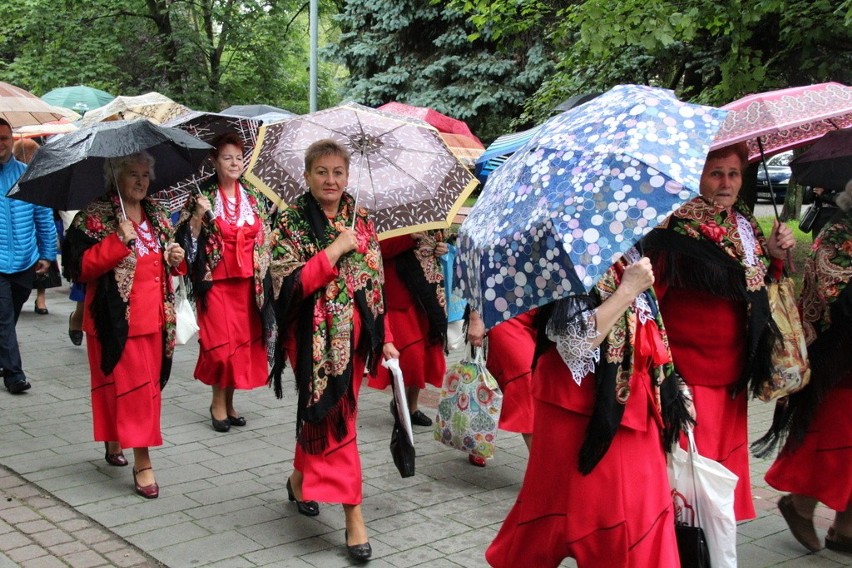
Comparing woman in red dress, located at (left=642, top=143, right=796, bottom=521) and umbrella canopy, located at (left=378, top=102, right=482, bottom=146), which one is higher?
umbrella canopy, located at (left=378, top=102, right=482, bottom=146)

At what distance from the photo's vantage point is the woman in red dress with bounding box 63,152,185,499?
18.7 ft

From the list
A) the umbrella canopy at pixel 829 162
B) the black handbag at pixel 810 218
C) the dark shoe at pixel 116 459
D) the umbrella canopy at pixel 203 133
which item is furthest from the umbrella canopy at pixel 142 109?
the umbrella canopy at pixel 829 162

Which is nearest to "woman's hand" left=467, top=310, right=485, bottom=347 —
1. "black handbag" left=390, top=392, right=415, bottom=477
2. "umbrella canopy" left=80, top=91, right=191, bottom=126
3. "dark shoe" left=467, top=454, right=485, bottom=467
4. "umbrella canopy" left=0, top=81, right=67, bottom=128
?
"dark shoe" left=467, top=454, right=485, bottom=467

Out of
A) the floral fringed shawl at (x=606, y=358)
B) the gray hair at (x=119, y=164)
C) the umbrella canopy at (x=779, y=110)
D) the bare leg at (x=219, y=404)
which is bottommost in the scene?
the bare leg at (x=219, y=404)

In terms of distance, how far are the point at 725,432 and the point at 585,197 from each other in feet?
5.99

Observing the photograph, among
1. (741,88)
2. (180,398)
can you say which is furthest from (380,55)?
(180,398)

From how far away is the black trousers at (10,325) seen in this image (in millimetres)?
8000

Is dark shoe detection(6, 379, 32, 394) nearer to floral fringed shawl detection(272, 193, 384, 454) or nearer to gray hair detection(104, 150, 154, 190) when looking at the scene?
gray hair detection(104, 150, 154, 190)

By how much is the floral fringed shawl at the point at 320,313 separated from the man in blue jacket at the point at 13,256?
3929 millimetres

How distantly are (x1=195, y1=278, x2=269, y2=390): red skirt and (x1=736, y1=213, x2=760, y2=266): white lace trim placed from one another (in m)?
3.70

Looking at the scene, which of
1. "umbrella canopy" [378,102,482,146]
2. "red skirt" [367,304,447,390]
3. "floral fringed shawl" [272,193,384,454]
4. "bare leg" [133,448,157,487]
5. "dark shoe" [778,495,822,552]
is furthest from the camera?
"umbrella canopy" [378,102,482,146]

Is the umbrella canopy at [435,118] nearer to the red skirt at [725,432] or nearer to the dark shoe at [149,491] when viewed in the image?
the dark shoe at [149,491]

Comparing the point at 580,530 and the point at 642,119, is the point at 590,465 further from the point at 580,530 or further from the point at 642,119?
the point at 642,119

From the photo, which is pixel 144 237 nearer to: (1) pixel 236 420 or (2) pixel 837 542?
(1) pixel 236 420
